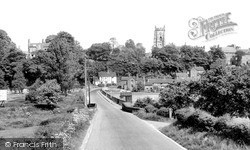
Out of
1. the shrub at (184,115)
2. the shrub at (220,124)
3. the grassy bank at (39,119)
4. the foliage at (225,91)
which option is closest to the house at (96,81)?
the grassy bank at (39,119)

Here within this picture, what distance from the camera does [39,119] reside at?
42.7 meters

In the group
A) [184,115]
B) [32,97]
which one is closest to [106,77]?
[32,97]

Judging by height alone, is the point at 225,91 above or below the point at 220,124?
above

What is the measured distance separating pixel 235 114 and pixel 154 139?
240 inches

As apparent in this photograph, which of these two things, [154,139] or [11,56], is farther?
[11,56]

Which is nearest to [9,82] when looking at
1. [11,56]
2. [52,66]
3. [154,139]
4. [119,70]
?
[11,56]

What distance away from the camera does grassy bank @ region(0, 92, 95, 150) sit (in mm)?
21156

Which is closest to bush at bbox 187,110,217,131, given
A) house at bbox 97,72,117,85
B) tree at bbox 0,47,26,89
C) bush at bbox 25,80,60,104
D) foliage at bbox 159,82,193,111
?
foliage at bbox 159,82,193,111

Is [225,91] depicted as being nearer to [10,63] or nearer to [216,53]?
[10,63]

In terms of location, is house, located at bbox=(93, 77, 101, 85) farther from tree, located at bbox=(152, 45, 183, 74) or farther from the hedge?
the hedge

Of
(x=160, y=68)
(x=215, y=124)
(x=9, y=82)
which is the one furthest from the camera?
(x=160, y=68)

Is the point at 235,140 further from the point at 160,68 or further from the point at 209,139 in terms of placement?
the point at 160,68

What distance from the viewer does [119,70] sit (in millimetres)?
151000

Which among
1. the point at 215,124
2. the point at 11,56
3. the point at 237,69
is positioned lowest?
the point at 215,124
